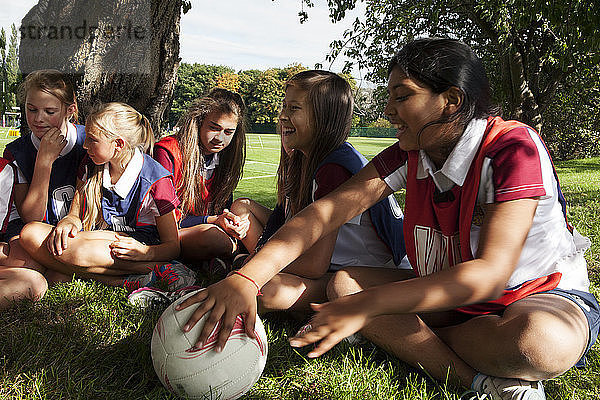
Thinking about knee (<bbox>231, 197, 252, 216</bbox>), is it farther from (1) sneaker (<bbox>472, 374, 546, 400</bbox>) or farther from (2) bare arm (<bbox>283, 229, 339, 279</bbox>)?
Result: (1) sneaker (<bbox>472, 374, 546, 400</bbox>)

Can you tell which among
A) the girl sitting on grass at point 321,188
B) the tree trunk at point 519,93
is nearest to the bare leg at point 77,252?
the girl sitting on grass at point 321,188

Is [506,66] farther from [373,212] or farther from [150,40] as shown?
[373,212]

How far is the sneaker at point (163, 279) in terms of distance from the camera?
131 inches

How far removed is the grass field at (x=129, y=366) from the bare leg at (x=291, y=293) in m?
0.13

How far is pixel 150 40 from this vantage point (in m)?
4.80

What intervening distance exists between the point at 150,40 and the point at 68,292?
2.62m

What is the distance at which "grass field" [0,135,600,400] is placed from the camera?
2119 mm

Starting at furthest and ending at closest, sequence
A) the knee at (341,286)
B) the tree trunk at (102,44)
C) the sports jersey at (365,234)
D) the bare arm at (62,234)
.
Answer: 1. the tree trunk at (102,44)
2. the bare arm at (62,234)
3. the sports jersey at (365,234)
4. the knee at (341,286)

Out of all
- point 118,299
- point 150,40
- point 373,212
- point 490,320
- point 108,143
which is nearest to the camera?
point 490,320

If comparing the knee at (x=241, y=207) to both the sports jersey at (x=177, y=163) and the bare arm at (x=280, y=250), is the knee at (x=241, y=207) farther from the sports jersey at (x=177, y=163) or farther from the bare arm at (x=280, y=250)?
the bare arm at (x=280, y=250)

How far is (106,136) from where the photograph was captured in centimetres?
343

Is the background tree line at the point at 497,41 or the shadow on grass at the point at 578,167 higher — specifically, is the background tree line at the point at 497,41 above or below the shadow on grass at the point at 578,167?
above

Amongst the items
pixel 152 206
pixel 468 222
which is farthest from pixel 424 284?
pixel 152 206

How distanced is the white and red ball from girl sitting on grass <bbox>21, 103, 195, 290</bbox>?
4.52 feet
